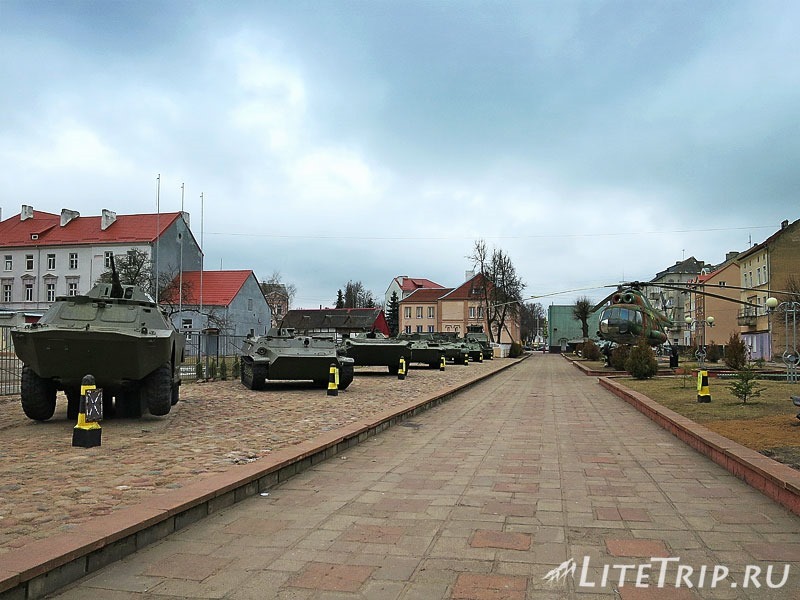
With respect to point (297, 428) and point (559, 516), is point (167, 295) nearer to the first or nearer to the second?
point (297, 428)

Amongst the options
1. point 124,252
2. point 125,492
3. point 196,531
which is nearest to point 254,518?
point 196,531

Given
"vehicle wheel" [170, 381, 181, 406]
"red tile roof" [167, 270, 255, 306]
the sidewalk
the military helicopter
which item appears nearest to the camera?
the sidewalk

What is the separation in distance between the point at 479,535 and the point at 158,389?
20.1 ft

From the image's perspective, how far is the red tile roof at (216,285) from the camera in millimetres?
48656

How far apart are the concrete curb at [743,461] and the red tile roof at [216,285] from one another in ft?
135

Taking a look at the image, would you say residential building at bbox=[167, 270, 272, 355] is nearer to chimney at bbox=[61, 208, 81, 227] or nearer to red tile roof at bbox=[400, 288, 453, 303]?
chimney at bbox=[61, 208, 81, 227]

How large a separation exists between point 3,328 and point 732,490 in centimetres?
1191

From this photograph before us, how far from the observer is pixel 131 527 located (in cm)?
412

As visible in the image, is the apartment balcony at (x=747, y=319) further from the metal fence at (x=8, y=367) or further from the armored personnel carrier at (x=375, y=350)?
the metal fence at (x=8, y=367)

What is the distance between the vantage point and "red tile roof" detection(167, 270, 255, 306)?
48.7m

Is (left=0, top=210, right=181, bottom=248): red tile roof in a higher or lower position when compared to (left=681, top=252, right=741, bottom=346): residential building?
higher

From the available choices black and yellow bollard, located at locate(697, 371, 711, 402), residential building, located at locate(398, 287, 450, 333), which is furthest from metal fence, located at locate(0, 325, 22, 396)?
residential building, located at locate(398, 287, 450, 333)

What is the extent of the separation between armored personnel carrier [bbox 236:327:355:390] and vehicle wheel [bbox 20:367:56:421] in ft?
18.8

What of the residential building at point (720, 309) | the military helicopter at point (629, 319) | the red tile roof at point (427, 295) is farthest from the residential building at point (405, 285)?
the military helicopter at point (629, 319)
